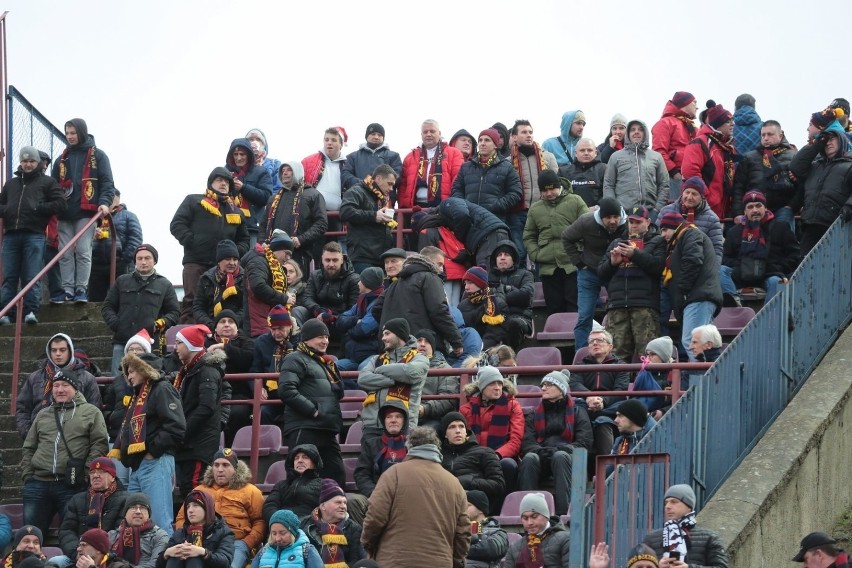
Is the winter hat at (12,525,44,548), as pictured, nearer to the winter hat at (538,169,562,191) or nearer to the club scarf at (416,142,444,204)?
the winter hat at (538,169,562,191)

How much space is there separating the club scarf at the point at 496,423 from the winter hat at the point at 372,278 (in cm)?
315

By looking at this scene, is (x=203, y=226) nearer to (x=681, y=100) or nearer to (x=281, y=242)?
(x=281, y=242)

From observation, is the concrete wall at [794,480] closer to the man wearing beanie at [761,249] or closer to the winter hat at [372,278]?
the man wearing beanie at [761,249]

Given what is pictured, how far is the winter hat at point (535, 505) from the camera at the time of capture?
13.5 meters

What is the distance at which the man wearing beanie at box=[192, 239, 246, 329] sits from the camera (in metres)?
18.9

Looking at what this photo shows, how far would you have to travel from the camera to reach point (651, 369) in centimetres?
1583

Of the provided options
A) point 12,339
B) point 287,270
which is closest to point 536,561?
Answer: point 287,270

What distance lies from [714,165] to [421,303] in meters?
4.41

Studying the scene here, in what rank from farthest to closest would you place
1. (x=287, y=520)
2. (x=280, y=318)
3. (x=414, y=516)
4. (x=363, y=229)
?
(x=363, y=229) → (x=280, y=318) → (x=287, y=520) → (x=414, y=516)

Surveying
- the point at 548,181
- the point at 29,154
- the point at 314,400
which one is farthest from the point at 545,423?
the point at 29,154

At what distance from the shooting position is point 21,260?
20.3 meters

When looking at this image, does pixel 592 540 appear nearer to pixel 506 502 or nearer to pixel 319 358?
pixel 506 502

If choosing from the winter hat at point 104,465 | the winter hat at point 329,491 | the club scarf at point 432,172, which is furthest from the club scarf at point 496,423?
the club scarf at point 432,172

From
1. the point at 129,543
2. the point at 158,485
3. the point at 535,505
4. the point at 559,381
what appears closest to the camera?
the point at 535,505
